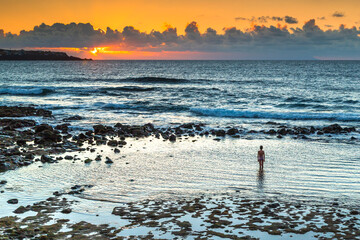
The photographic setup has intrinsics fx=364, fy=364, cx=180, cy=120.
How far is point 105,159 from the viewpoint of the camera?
57.0ft

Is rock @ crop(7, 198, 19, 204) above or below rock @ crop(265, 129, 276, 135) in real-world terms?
above

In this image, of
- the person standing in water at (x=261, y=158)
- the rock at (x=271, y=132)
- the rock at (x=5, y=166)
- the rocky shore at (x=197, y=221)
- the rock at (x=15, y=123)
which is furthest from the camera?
the rock at (x=15, y=123)

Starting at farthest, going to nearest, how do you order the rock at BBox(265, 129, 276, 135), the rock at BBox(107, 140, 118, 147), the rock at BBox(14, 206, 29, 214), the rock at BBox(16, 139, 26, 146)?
the rock at BBox(265, 129, 276, 135), the rock at BBox(107, 140, 118, 147), the rock at BBox(16, 139, 26, 146), the rock at BBox(14, 206, 29, 214)

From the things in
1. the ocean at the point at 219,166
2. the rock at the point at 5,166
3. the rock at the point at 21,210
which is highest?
the rock at the point at 5,166

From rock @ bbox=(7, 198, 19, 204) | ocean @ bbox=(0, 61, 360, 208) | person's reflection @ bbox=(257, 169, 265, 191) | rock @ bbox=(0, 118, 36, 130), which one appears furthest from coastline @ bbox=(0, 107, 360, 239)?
rock @ bbox=(0, 118, 36, 130)

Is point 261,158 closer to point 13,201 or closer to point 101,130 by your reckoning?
point 13,201

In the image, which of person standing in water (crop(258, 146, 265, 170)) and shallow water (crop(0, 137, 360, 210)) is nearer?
shallow water (crop(0, 137, 360, 210))

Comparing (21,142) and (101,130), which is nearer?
(21,142)

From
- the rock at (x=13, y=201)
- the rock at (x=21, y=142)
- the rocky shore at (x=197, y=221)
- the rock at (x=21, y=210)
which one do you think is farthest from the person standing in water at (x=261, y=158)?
the rock at (x=21, y=142)

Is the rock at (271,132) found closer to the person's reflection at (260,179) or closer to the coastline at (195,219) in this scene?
the person's reflection at (260,179)

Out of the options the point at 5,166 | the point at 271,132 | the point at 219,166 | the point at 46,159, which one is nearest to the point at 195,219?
the point at 219,166

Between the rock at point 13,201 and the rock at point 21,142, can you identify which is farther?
the rock at point 21,142

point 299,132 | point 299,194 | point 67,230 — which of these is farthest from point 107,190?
point 299,132

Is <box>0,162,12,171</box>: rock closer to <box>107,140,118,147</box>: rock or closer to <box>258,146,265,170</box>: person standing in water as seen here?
<box>107,140,118,147</box>: rock
